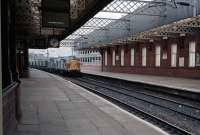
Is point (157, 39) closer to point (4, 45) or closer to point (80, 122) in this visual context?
point (80, 122)

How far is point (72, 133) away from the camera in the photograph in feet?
27.3

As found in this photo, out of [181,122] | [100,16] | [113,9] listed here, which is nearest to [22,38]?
[113,9]

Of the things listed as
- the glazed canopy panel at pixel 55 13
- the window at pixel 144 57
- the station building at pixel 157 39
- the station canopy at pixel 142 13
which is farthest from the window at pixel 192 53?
the glazed canopy panel at pixel 55 13

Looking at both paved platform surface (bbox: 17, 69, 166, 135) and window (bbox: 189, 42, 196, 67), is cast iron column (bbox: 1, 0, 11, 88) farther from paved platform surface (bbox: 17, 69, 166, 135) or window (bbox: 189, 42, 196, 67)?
window (bbox: 189, 42, 196, 67)

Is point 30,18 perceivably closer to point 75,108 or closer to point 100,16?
point 75,108

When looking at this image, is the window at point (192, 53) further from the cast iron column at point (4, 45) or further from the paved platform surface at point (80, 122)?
the cast iron column at point (4, 45)

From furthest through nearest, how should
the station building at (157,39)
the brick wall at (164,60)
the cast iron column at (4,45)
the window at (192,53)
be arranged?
1. the brick wall at (164,60)
2. the window at (192,53)
3. the station building at (157,39)
4. the cast iron column at (4,45)

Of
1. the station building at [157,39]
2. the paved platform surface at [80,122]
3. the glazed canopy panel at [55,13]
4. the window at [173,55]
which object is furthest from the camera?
the window at [173,55]

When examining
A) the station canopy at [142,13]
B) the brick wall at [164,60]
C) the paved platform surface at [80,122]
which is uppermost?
the station canopy at [142,13]

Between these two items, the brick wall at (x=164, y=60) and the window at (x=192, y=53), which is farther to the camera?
the brick wall at (x=164, y=60)

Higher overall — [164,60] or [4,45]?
[4,45]

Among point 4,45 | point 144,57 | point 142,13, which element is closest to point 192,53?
point 142,13

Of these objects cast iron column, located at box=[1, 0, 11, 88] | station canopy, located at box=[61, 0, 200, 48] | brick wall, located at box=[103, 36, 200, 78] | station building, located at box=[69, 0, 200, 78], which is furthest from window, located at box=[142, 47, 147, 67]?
cast iron column, located at box=[1, 0, 11, 88]

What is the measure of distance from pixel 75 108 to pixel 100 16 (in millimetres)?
30481
